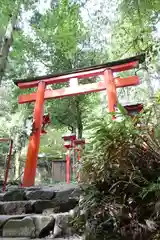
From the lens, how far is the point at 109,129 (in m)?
2.13

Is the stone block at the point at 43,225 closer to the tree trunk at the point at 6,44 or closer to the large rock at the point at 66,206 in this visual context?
the large rock at the point at 66,206

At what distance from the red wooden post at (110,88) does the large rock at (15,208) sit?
4003mm

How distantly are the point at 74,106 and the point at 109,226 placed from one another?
35.1ft

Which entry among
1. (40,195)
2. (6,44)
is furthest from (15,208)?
(6,44)

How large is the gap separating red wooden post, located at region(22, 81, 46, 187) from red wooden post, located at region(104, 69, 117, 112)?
7.42 feet

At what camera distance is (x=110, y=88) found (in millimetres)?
6824

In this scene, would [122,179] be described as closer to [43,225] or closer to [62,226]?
[62,226]

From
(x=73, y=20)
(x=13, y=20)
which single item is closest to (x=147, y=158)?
(x=73, y=20)

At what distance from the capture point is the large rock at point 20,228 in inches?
97.2

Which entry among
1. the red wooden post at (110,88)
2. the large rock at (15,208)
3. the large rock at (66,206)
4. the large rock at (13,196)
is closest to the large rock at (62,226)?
the large rock at (66,206)

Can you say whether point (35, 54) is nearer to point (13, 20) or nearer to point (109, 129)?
point (13, 20)

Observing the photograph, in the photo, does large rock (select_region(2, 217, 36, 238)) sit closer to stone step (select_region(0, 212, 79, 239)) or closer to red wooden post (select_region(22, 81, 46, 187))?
stone step (select_region(0, 212, 79, 239))

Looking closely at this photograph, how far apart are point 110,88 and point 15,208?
4.78 meters

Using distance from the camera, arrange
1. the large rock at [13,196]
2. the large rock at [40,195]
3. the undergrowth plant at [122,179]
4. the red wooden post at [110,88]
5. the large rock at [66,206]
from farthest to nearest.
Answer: the red wooden post at [110,88] < the large rock at [13,196] < the large rock at [40,195] < the large rock at [66,206] < the undergrowth plant at [122,179]
